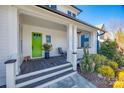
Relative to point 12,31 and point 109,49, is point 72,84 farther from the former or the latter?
point 109,49

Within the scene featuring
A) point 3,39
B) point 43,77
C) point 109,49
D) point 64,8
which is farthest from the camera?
point 64,8

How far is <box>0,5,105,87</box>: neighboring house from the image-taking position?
14.6 ft

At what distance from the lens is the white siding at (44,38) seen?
8.47 m

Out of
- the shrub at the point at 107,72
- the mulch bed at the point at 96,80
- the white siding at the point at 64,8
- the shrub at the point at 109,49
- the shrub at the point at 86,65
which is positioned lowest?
the mulch bed at the point at 96,80

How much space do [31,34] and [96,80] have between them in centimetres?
569

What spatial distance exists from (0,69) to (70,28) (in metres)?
4.91

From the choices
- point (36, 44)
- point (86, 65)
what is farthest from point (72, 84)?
point (36, 44)

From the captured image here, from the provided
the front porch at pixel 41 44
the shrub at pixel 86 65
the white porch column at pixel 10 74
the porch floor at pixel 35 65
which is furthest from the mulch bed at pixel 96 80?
the white porch column at pixel 10 74

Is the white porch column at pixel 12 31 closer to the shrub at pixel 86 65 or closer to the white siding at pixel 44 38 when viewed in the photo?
the white siding at pixel 44 38

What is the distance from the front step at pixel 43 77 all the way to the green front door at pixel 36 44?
3.40 meters

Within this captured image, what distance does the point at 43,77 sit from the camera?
5.28m
